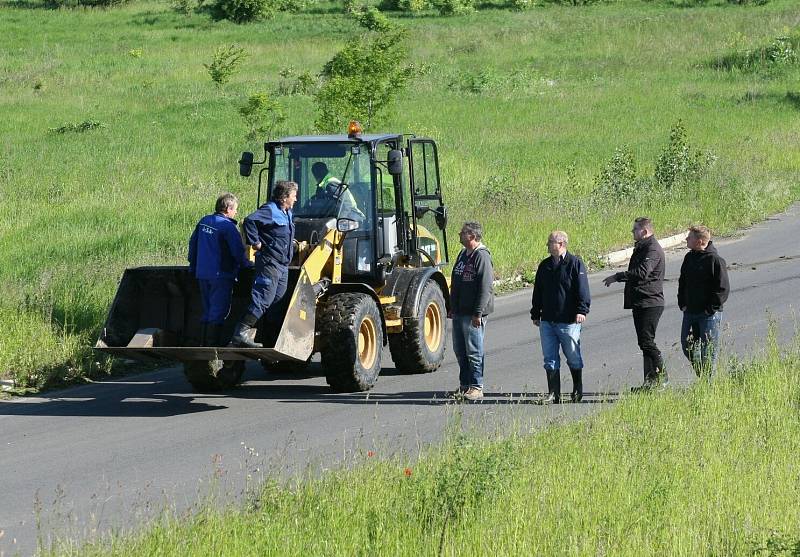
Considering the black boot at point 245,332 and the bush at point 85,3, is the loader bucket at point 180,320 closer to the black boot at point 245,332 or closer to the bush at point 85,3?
the black boot at point 245,332

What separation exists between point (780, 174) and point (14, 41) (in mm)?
43807

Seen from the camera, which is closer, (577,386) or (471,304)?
(577,386)

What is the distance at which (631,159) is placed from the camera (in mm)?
28422

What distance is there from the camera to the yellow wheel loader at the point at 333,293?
40.8 ft

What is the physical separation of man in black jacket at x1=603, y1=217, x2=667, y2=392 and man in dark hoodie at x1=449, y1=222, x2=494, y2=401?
4.16 feet

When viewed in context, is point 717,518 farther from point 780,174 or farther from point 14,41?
point 14,41

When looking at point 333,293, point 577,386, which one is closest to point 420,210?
point 333,293

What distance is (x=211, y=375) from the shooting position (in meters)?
13.0

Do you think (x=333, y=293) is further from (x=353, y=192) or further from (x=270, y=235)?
(x=353, y=192)

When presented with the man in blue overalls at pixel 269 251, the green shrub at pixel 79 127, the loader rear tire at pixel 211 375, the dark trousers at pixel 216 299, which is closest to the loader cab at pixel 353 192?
the man in blue overalls at pixel 269 251

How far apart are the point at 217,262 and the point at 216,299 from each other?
36cm

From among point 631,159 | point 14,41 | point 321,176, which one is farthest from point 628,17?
point 321,176

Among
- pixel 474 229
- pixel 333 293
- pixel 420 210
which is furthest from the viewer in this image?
pixel 420 210

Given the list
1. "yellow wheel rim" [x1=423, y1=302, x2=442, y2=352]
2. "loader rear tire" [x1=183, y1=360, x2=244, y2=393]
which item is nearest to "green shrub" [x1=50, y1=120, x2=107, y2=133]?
"yellow wheel rim" [x1=423, y1=302, x2=442, y2=352]
